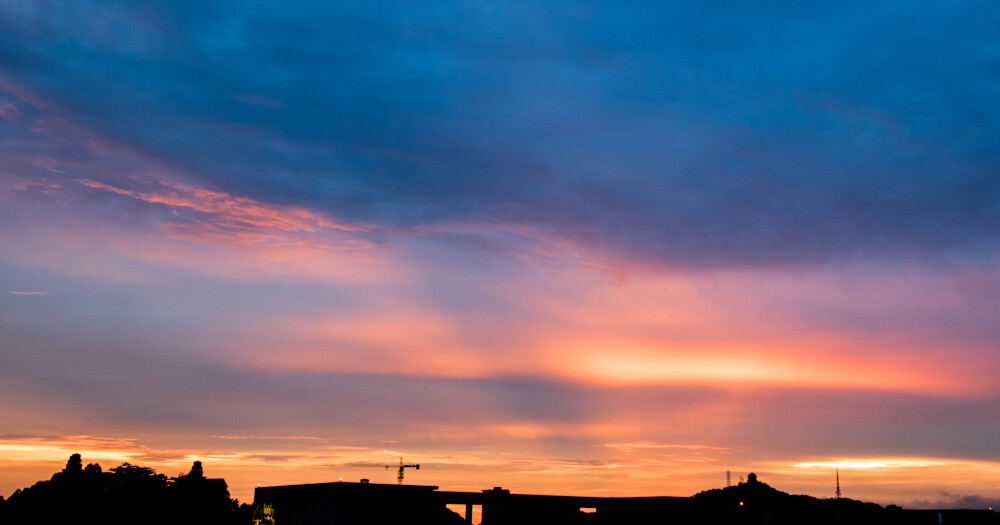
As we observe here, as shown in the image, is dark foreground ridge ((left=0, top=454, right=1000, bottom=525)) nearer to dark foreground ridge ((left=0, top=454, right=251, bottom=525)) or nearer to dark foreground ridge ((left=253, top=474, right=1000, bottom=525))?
dark foreground ridge ((left=253, top=474, right=1000, bottom=525))

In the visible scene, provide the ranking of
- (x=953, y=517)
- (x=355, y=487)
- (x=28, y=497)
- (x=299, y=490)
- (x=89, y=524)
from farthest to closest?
1. (x=28, y=497)
2. (x=89, y=524)
3. (x=299, y=490)
4. (x=355, y=487)
5. (x=953, y=517)

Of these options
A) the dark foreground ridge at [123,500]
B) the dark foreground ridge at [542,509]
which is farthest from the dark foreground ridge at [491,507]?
the dark foreground ridge at [123,500]

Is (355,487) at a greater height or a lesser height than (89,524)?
greater

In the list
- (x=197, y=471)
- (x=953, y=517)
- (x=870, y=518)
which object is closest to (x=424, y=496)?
(x=870, y=518)

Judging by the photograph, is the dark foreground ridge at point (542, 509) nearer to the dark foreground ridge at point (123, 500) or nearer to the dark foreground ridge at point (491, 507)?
the dark foreground ridge at point (491, 507)

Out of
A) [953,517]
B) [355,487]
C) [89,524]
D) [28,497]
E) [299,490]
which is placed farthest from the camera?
[28,497]

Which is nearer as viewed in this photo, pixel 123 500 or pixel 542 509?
pixel 542 509

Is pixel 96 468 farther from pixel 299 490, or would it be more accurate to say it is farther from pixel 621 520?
pixel 621 520

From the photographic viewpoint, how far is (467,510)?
2459 inches

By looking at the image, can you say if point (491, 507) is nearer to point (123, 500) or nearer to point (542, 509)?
point (542, 509)

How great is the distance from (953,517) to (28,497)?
15939cm

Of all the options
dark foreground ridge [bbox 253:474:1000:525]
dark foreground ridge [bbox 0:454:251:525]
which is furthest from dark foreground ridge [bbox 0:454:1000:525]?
dark foreground ridge [bbox 0:454:251:525]

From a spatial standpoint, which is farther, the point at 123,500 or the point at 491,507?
the point at 123,500

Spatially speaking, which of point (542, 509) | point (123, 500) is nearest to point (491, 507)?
point (542, 509)
